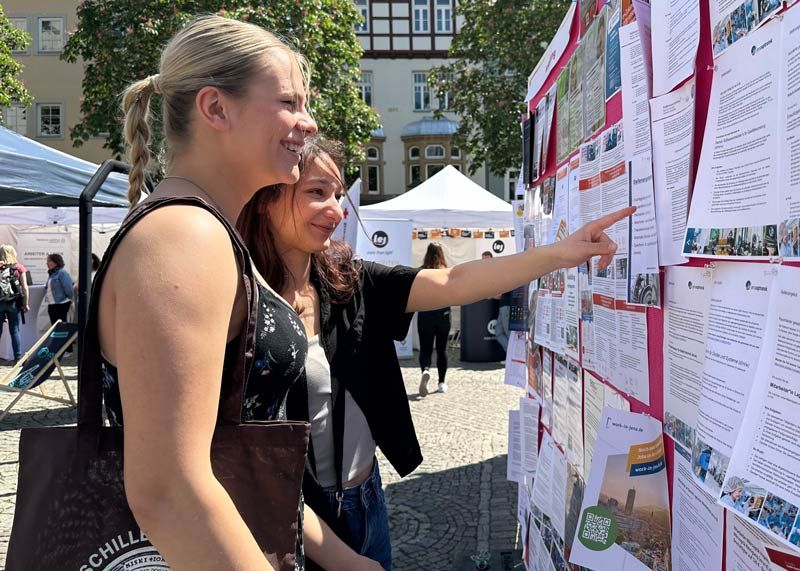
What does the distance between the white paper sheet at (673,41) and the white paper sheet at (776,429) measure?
1.56ft

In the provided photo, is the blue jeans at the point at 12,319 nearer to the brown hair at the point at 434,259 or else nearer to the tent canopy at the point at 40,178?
the tent canopy at the point at 40,178

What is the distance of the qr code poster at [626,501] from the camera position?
1516mm

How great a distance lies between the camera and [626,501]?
154 cm

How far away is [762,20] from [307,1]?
16.4m

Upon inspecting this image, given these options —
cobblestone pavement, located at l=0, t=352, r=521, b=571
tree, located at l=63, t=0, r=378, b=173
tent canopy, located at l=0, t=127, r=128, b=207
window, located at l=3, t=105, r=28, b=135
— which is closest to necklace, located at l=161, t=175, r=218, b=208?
cobblestone pavement, located at l=0, t=352, r=521, b=571

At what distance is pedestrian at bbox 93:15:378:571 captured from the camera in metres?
1.00

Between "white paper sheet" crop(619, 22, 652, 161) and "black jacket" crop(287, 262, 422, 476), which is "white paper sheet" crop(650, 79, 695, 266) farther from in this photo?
"black jacket" crop(287, 262, 422, 476)

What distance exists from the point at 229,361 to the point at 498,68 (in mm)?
18277

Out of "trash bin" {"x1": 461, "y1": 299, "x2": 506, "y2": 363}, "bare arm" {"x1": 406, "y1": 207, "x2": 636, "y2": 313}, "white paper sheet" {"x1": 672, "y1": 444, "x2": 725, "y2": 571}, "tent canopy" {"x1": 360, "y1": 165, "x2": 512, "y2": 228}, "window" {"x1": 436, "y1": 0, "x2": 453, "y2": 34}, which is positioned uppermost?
"window" {"x1": 436, "y1": 0, "x2": 453, "y2": 34}

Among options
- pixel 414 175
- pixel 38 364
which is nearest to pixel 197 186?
pixel 38 364

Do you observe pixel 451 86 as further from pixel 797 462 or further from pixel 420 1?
pixel 420 1

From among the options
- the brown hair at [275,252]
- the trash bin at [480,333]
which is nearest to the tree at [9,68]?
the trash bin at [480,333]

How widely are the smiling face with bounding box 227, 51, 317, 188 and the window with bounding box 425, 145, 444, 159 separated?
41.7 m

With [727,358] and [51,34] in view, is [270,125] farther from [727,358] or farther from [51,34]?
[51,34]
